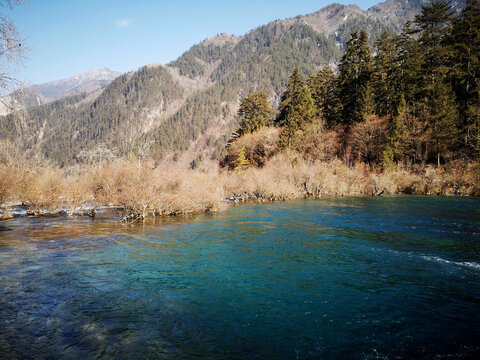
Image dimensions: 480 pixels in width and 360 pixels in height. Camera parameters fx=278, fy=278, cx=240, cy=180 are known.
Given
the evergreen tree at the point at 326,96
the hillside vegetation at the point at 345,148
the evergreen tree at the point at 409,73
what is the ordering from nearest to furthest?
the hillside vegetation at the point at 345,148 < the evergreen tree at the point at 409,73 < the evergreen tree at the point at 326,96

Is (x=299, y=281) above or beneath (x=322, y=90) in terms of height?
beneath

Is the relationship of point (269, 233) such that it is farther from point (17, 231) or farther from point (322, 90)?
point (322, 90)

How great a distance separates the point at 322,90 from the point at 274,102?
120779mm

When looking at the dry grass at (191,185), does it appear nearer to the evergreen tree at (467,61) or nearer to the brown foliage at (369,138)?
the brown foliage at (369,138)

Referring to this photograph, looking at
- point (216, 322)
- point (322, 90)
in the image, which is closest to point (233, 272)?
point (216, 322)

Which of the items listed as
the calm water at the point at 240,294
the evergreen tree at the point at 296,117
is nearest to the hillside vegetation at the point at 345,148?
the evergreen tree at the point at 296,117

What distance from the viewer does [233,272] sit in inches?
356

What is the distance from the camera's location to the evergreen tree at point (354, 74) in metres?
48.4

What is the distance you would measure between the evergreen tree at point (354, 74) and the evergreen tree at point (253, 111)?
55.5 ft

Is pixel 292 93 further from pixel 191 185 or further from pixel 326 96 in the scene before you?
pixel 191 185

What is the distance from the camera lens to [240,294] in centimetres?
741

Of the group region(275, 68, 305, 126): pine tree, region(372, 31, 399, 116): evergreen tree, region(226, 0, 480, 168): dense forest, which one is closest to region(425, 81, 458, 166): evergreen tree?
region(226, 0, 480, 168): dense forest

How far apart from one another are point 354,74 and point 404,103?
1301 centimetres

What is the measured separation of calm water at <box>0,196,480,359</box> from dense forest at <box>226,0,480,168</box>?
2968 centimetres
